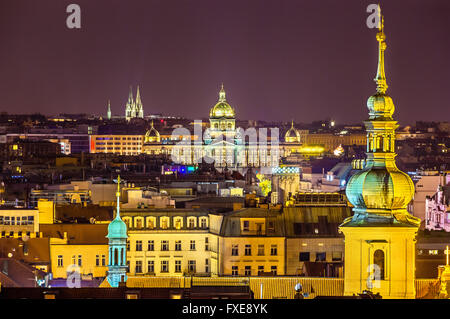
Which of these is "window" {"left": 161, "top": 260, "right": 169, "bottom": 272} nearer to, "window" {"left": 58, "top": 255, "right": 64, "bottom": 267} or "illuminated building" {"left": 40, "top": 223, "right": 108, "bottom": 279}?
"illuminated building" {"left": 40, "top": 223, "right": 108, "bottom": 279}

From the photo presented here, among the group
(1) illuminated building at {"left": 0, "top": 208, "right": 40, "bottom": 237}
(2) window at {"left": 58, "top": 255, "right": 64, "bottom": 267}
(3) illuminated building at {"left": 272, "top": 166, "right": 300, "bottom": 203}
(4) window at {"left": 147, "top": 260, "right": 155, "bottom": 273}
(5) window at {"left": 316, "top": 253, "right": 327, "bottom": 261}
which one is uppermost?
(3) illuminated building at {"left": 272, "top": 166, "right": 300, "bottom": 203}

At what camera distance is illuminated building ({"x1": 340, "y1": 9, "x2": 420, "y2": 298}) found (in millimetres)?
20234

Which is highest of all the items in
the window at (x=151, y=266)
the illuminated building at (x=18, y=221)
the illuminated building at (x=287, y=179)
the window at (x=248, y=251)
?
the illuminated building at (x=287, y=179)

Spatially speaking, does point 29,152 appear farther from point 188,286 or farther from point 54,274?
point 188,286

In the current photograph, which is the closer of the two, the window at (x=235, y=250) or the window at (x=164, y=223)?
the window at (x=235, y=250)

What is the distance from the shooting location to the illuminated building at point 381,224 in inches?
797

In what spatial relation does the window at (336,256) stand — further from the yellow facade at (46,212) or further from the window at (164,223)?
the yellow facade at (46,212)

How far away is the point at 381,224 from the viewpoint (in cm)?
2031

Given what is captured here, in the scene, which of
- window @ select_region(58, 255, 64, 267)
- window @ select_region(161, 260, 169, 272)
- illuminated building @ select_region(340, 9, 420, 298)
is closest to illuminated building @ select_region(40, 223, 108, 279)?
window @ select_region(58, 255, 64, 267)

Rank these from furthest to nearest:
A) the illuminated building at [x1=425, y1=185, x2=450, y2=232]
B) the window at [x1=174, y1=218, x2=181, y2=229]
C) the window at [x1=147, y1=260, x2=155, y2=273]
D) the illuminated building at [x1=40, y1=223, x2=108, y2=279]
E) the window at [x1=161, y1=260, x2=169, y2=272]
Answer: the illuminated building at [x1=425, y1=185, x2=450, y2=232] → the window at [x1=174, y1=218, x2=181, y2=229] → the window at [x1=161, y1=260, x2=169, y2=272] → the window at [x1=147, y1=260, x2=155, y2=273] → the illuminated building at [x1=40, y1=223, x2=108, y2=279]

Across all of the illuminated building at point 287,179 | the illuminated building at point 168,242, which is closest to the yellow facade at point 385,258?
the illuminated building at point 168,242

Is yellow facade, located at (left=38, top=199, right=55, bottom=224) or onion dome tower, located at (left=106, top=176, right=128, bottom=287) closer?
onion dome tower, located at (left=106, top=176, right=128, bottom=287)

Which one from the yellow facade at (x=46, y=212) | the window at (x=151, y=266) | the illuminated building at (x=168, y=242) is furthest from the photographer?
the yellow facade at (x=46, y=212)
